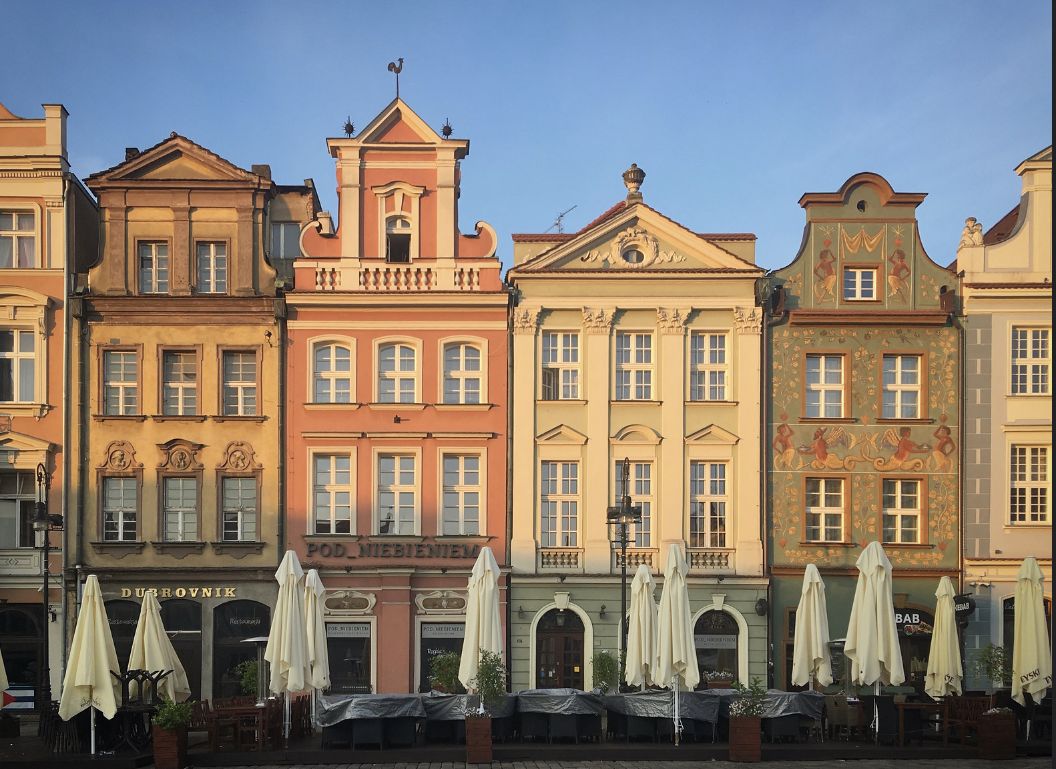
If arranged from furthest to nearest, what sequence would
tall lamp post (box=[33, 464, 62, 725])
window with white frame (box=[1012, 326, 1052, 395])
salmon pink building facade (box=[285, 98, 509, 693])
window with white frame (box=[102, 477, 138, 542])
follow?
window with white frame (box=[1012, 326, 1052, 395]) → window with white frame (box=[102, 477, 138, 542]) → salmon pink building facade (box=[285, 98, 509, 693]) → tall lamp post (box=[33, 464, 62, 725])

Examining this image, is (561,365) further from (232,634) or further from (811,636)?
(232,634)

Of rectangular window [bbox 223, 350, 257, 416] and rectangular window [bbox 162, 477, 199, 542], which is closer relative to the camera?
rectangular window [bbox 162, 477, 199, 542]

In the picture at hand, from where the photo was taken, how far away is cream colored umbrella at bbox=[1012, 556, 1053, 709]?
24.9 metres

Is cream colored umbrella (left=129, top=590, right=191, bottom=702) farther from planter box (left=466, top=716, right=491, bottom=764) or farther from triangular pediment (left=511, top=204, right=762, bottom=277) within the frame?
triangular pediment (left=511, top=204, right=762, bottom=277)

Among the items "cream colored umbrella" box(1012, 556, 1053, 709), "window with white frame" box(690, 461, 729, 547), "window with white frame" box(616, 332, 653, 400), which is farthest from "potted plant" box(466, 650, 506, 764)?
"window with white frame" box(616, 332, 653, 400)

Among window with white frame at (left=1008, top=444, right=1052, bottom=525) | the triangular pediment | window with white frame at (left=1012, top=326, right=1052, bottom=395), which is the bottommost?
window with white frame at (left=1008, top=444, right=1052, bottom=525)

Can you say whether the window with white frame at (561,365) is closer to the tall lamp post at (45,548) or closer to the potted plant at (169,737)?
the tall lamp post at (45,548)

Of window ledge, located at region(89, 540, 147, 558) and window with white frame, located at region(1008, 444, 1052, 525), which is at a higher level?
window with white frame, located at region(1008, 444, 1052, 525)

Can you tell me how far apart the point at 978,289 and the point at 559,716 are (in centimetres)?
1698

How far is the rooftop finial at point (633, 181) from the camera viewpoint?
35156 mm

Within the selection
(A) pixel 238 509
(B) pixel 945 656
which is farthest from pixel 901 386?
(A) pixel 238 509

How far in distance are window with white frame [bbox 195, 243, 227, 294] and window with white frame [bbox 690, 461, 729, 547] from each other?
13.1 meters

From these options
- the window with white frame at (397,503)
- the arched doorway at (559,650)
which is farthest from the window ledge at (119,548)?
the arched doorway at (559,650)

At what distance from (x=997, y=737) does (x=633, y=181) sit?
58.4 feet
